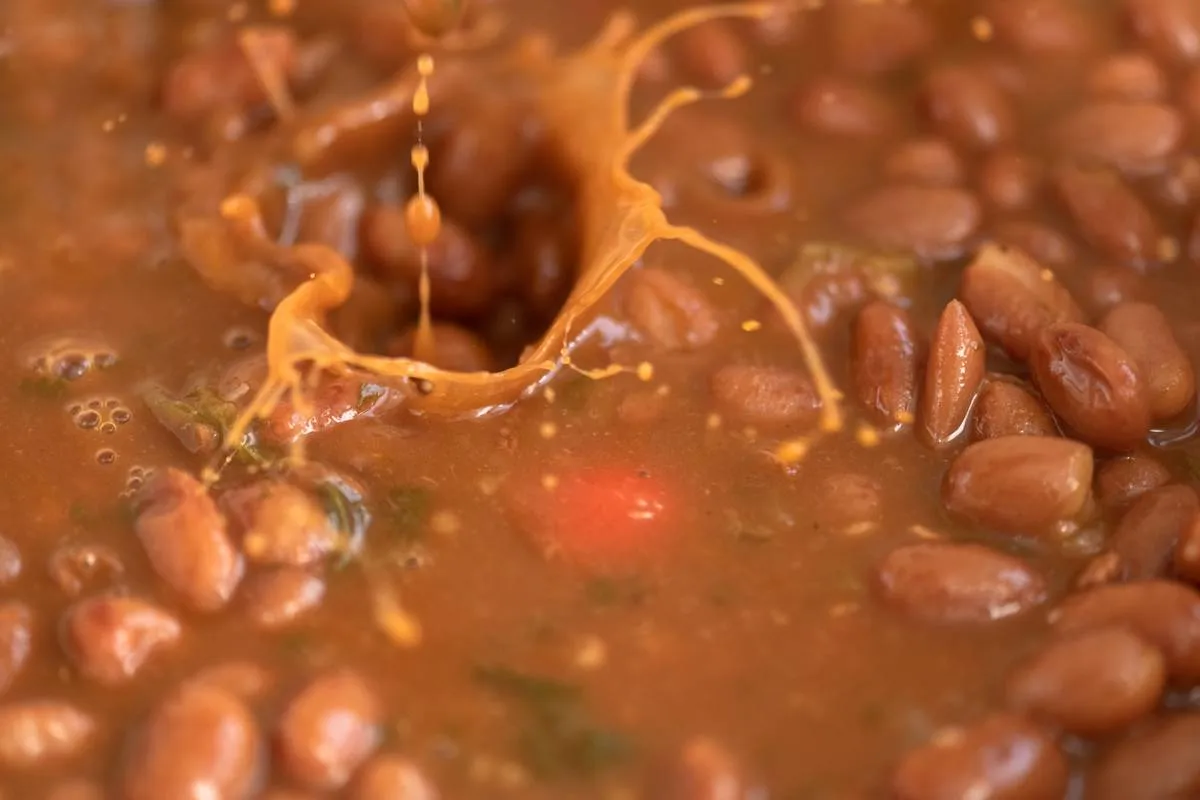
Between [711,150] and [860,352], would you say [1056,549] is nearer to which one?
[860,352]

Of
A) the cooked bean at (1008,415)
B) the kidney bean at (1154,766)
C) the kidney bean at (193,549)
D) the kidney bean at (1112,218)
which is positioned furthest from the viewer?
the kidney bean at (1112,218)

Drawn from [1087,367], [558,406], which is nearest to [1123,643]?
[1087,367]

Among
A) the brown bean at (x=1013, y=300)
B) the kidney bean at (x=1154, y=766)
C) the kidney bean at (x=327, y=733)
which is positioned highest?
the brown bean at (x=1013, y=300)

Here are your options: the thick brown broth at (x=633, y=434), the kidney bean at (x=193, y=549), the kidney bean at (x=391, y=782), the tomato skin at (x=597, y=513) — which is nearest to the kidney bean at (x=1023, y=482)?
the thick brown broth at (x=633, y=434)

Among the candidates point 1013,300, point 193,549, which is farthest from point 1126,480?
point 193,549

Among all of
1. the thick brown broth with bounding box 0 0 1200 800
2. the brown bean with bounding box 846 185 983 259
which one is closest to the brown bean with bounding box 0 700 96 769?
the thick brown broth with bounding box 0 0 1200 800

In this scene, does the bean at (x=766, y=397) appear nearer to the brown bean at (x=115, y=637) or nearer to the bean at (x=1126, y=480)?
the bean at (x=1126, y=480)

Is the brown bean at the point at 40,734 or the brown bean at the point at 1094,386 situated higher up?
the brown bean at the point at 1094,386
